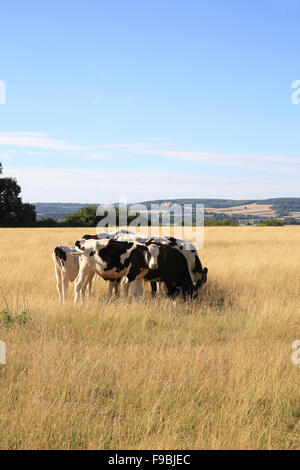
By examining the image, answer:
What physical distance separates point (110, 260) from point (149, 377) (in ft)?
15.3

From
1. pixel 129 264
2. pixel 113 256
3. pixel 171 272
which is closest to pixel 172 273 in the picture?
pixel 171 272

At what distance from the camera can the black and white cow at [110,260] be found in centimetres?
966

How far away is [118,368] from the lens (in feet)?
18.0

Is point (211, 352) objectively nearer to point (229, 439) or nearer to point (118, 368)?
point (118, 368)

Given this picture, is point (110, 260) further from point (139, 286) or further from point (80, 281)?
point (139, 286)

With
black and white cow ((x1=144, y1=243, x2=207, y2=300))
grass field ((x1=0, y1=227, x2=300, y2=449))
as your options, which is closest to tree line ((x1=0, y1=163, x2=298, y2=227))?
black and white cow ((x1=144, y1=243, x2=207, y2=300))

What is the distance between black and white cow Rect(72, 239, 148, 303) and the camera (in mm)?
9656

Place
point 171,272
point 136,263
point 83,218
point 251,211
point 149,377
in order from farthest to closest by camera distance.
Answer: point 251,211 → point 83,218 → point 171,272 → point 136,263 → point 149,377

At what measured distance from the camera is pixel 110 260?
9.64 metres

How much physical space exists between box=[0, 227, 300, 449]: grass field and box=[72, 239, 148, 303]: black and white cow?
71cm

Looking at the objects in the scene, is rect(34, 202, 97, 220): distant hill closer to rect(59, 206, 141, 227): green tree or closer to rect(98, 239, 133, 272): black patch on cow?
rect(59, 206, 141, 227): green tree

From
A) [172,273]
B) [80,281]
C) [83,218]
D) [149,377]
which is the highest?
[83,218]
